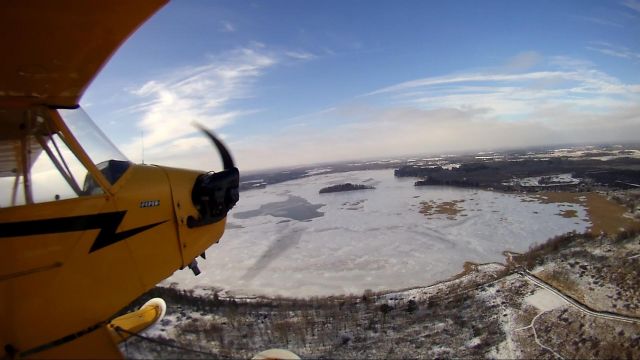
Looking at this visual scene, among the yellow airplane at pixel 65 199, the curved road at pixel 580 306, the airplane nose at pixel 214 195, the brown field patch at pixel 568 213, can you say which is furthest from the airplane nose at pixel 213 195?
the brown field patch at pixel 568 213

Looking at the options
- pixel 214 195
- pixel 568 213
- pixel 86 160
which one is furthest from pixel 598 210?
pixel 86 160

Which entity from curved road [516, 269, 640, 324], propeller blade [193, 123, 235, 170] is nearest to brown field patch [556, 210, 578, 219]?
curved road [516, 269, 640, 324]

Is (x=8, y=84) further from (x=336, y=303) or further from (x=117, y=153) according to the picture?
(x=336, y=303)

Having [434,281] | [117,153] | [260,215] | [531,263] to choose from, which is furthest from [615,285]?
[260,215]

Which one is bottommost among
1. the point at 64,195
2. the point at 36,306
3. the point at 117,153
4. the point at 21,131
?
the point at 36,306

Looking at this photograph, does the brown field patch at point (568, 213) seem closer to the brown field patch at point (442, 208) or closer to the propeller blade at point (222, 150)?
the brown field patch at point (442, 208)

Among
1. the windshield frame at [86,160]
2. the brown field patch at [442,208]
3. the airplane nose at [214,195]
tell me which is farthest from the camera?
the brown field patch at [442,208]
